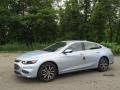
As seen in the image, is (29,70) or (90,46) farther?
(90,46)

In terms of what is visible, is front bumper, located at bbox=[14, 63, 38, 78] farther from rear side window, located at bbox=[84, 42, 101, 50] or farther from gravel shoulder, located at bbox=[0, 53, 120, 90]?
rear side window, located at bbox=[84, 42, 101, 50]

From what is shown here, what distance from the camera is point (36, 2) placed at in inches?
1031

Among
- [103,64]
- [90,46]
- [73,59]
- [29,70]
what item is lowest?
[103,64]

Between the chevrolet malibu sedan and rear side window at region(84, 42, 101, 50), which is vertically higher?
rear side window at region(84, 42, 101, 50)

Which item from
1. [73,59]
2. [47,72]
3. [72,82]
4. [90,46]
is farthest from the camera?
[90,46]

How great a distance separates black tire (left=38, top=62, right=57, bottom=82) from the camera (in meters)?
8.00

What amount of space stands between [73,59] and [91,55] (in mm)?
998

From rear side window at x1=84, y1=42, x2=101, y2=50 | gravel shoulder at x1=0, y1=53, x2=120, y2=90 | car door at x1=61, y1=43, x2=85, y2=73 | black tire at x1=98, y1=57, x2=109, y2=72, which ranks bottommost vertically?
gravel shoulder at x1=0, y1=53, x2=120, y2=90

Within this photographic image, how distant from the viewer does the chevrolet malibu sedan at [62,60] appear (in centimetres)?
796

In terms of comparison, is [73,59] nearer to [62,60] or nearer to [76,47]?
[62,60]

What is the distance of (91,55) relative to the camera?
934cm

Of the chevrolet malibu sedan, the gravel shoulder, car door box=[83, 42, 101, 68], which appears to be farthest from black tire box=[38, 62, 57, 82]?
car door box=[83, 42, 101, 68]

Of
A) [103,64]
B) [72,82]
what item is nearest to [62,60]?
[72,82]

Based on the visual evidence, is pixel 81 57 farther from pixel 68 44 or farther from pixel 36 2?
pixel 36 2
